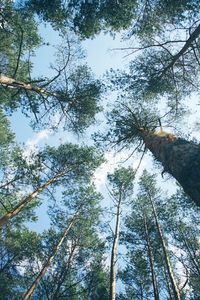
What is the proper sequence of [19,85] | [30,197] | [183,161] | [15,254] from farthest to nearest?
[15,254] < [30,197] < [19,85] < [183,161]

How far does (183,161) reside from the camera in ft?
17.1

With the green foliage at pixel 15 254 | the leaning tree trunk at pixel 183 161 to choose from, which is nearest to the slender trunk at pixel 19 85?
the leaning tree trunk at pixel 183 161

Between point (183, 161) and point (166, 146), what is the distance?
4.58 ft

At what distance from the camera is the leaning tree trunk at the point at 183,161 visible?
15.2 feet

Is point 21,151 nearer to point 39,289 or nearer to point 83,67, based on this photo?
point 83,67

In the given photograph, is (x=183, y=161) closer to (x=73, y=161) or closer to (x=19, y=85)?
(x=19, y=85)

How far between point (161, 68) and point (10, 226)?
11411 millimetres

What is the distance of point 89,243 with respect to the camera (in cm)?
1552

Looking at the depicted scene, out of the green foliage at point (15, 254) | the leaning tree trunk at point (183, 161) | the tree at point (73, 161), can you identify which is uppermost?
the tree at point (73, 161)

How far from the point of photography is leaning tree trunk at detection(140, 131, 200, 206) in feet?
15.2

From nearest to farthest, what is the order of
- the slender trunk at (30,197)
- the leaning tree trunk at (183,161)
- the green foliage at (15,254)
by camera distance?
the leaning tree trunk at (183,161)
the slender trunk at (30,197)
the green foliage at (15,254)

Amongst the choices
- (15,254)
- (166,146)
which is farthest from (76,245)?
(166,146)

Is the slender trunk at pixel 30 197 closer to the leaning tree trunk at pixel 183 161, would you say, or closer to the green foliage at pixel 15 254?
the green foliage at pixel 15 254

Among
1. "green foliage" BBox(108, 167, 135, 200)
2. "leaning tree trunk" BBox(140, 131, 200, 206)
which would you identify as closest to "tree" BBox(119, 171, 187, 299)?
"green foliage" BBox(108, 167, 135, 200)
